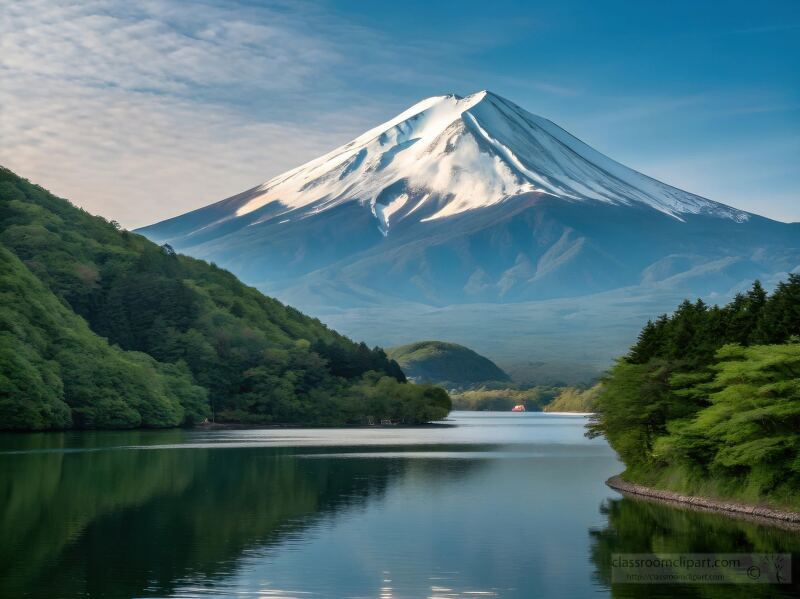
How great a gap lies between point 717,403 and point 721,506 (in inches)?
152

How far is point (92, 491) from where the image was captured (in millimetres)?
50469

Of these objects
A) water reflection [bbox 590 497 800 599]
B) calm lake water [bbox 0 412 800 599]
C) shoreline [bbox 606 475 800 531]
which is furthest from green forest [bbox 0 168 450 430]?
water reflection [bbox 590 497 800 599]

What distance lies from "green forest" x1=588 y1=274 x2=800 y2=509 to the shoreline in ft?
1.20

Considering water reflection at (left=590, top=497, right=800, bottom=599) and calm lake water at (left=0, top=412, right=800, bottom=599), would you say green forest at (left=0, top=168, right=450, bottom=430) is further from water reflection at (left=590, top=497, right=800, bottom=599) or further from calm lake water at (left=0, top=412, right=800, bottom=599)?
water reflection at (left=590, top=497, right=800, bottom=599)

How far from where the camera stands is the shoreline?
1588 inches

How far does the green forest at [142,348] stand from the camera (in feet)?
403

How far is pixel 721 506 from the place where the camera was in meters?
45.2

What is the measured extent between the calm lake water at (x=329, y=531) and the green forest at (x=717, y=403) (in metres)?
2.28

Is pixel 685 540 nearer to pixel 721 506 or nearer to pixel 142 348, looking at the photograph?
pixel 721 506

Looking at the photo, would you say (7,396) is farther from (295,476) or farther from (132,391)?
(295,476)

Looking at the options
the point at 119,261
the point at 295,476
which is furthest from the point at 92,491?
the point at 119,261

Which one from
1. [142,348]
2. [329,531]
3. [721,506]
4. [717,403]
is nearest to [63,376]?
[142,348]

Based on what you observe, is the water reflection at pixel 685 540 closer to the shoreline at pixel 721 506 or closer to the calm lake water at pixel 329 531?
the calm lake water at pixel 329 531

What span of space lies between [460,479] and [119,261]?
126m
